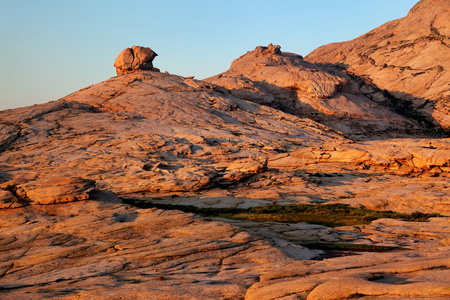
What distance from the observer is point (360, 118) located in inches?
4104

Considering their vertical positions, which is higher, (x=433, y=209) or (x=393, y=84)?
(x=393, y=84)

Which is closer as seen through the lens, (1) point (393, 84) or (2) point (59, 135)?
(2) point (59, 135)

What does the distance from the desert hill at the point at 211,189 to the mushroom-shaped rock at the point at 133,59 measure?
12.9 inches

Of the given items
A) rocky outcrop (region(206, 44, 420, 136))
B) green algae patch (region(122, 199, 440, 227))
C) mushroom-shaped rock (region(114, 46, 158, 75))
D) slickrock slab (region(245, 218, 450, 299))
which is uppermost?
mushroom-shaped rock (region(114, 46, 158, 75))

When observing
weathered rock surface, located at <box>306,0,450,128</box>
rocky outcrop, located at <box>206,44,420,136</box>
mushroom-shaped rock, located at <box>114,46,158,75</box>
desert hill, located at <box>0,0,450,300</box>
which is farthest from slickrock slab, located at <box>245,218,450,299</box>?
weathered rock surface, located at <box>306,0,450,128</box>

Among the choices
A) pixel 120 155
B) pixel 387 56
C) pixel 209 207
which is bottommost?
pixel 209 207

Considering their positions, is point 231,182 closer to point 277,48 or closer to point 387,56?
point 277,48

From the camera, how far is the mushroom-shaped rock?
332 ft

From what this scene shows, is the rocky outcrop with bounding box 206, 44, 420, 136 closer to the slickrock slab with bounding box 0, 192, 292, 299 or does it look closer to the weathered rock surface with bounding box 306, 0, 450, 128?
the weathered rock surface with bounding box 306, 0, 450, 128

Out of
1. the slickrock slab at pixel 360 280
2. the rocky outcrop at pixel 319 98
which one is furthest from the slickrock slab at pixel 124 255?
the rocky outcrop at pixel 319 98

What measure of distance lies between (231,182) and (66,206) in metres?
25.2

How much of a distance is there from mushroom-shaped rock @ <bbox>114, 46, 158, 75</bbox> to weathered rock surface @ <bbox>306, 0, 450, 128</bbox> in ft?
250

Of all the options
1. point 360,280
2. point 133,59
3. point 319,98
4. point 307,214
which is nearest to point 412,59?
point 319,98

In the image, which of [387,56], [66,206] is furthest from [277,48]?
[66,206]
